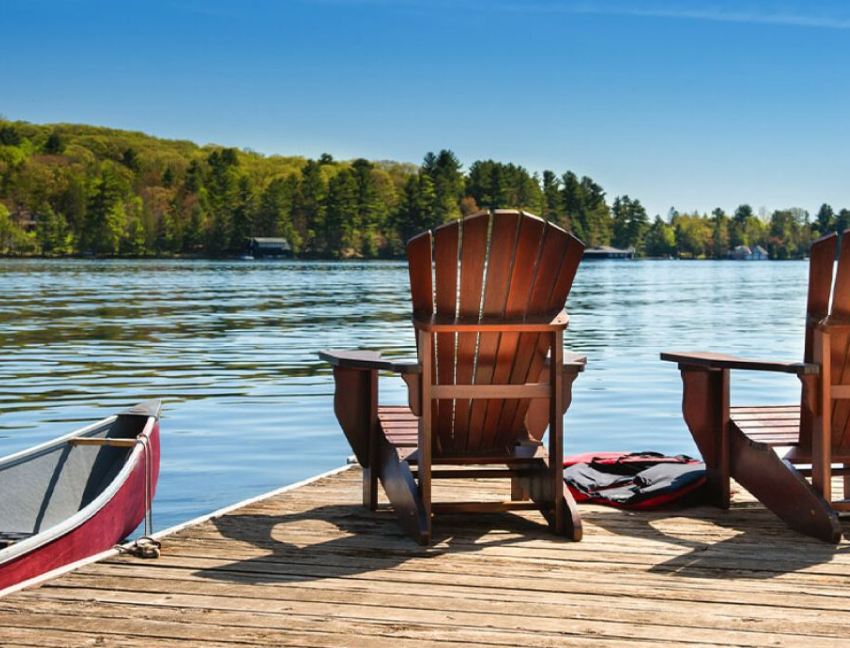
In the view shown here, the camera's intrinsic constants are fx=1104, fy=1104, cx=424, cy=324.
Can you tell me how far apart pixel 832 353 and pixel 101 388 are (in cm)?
1232

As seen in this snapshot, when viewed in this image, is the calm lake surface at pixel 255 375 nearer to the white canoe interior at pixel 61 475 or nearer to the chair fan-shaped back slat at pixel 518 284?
the white canoe interior at pixel 61 475

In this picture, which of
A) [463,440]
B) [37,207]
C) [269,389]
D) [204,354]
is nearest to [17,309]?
[204,354]

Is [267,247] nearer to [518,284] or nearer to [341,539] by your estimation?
[341,539]

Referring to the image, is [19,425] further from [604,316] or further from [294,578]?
[604,316]

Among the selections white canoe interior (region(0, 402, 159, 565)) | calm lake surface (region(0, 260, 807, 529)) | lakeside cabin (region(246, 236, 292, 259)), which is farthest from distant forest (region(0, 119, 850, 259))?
white canoe interior (region(0, 402, 159, 565))

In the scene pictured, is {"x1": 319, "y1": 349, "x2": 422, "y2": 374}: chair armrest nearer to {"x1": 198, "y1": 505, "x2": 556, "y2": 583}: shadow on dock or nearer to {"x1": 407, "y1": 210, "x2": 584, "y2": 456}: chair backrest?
{"x1": 407, "y1": 210, "x2": 584, "y2": 456}: chair backrest

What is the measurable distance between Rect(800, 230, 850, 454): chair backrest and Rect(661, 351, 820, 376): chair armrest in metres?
0.11

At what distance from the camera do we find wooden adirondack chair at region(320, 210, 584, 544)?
4102 mm

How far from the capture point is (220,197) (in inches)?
5325

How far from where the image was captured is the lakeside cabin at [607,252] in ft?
533

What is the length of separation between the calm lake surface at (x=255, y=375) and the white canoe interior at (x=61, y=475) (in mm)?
2026

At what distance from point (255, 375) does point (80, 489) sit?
11332 mm

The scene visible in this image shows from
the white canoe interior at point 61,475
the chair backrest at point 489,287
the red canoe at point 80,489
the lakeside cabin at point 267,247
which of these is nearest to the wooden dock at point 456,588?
the red canoe at point 80,489

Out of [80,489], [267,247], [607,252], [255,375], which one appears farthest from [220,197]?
[80,489]
